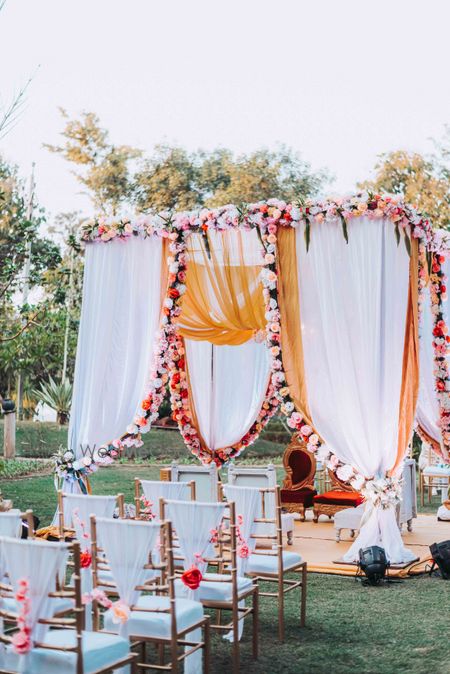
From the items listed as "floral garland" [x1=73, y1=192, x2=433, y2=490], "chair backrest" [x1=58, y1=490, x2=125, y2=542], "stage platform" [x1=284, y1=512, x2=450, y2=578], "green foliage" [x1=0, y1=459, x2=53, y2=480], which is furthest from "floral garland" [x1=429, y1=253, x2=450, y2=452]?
"green foliage" [x1=0, y1=459, x2=53, y2=480]

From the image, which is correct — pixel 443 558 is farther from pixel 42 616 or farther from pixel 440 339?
pixel 42 616

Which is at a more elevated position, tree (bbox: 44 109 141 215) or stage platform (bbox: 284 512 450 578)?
tree (bbox: 44 109 141 215)

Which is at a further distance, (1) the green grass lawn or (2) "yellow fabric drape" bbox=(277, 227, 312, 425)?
(2) "yellow fabric drape" bbox=(277, 227, 312, 425)

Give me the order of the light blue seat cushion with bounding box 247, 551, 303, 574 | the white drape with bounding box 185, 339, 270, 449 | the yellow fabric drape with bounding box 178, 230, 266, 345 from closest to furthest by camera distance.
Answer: the light blue seat cushion with bounding box 247, 551, 303, 574 → the yellow fabric drape with bounding box 178, 230, 266, 345 → the white drape with bounding box 185, 339, 270, 449

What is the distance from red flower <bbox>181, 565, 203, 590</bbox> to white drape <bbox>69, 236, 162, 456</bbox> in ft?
11.9

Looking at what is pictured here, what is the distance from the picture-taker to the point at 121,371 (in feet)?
27.3

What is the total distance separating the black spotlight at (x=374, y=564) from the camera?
680cm

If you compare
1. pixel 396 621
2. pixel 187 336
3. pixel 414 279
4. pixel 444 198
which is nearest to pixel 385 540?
pixel 396 621

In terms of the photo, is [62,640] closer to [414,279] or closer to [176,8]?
[414,279]

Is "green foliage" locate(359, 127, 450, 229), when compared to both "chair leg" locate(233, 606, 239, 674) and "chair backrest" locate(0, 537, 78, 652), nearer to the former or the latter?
"chair leg" locate(233, 606, 239, 674)

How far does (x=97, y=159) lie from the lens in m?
22.4

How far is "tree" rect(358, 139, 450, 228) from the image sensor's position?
61.4 feet

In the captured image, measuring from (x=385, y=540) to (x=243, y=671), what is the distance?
114 inches

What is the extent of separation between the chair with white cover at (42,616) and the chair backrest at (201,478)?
4808mm
